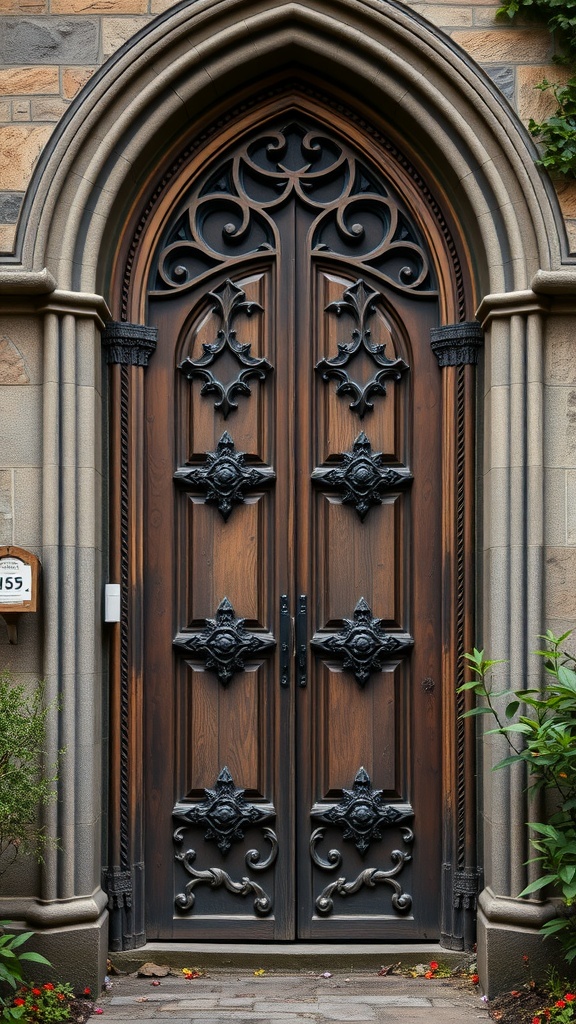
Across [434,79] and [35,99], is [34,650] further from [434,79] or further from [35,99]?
[434,79]

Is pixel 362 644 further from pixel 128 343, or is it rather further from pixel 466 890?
pixel 128 343

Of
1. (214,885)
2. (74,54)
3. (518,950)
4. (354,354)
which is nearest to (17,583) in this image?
(214,885)

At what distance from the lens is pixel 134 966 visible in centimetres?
448

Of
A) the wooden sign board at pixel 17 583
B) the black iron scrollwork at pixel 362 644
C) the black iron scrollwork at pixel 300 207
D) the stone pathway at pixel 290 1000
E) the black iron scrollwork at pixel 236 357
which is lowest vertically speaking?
the stone pathway at pixel 290 1000

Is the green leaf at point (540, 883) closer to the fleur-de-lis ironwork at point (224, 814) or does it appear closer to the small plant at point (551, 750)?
the small plant at point (551, 750)

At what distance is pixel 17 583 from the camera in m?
4.20

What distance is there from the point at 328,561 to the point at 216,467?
2.06 feet

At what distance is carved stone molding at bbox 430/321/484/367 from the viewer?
460 centimetres

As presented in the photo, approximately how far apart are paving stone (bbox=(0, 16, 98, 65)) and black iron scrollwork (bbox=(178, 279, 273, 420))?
3.62 feet

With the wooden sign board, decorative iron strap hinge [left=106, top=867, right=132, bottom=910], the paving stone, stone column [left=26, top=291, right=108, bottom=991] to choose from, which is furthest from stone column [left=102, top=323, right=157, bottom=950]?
the paving stone

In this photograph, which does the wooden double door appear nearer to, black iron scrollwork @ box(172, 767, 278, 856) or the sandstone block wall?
black iron scrollwork @ box(172, 767, 278, 856)

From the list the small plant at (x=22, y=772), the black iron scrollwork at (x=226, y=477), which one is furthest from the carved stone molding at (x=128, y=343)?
the small plant at (x=22, y=772)

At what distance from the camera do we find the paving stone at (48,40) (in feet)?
14.5

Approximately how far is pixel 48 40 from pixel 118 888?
3.50 m
